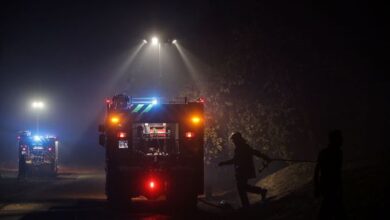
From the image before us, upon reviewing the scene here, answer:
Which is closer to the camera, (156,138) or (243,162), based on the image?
(243,162)

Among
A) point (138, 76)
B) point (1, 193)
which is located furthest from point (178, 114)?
point (138, 76)

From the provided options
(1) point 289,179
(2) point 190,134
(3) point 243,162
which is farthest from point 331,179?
(1) point 289,179

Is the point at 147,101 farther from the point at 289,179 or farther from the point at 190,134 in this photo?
the point at 289,179

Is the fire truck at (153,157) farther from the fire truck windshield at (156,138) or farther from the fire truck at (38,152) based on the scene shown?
the fire truck at (38,152)

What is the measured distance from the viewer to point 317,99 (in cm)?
2206

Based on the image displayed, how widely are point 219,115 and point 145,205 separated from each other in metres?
9.48

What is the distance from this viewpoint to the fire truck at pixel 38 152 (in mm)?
37438

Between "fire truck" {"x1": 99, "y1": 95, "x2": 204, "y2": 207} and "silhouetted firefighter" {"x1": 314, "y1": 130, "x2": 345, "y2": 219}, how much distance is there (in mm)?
6895

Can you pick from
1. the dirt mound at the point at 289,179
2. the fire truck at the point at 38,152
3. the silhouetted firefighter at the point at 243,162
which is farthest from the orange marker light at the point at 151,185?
the fire truck at the point at 38,152

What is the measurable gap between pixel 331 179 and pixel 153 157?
7.68 meters

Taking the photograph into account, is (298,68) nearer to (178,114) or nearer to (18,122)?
(178,114)

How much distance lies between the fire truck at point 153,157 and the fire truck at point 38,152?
20155 millimetres

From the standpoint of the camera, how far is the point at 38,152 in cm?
3850

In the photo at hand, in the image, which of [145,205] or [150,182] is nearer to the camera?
[150,182]
